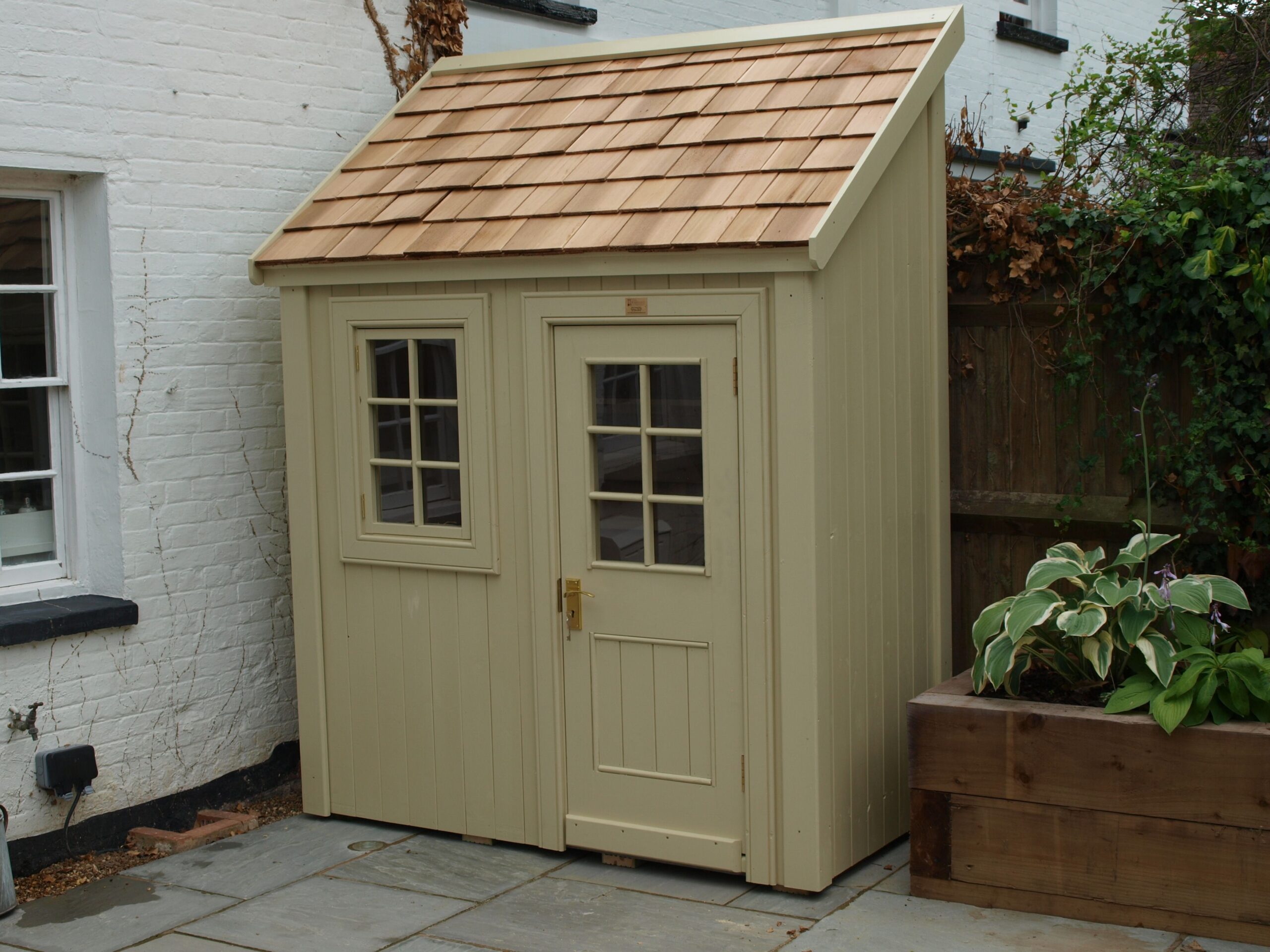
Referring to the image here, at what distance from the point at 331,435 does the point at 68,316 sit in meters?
1.16

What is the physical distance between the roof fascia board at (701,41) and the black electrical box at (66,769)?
11.2ft

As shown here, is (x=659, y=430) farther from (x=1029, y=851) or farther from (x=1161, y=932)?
(x=1161, y=932)

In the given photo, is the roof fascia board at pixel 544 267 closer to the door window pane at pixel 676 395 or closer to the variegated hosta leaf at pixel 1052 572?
the door window pane at pixel 676 395

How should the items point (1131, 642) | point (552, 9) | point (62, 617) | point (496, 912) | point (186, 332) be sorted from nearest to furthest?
1. point (1131, 642)
2. point (496, 912)
3. point (62, 617)
4. point (186, 332)
5. point (552, 9)

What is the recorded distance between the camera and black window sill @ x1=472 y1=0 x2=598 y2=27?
23.8 ft

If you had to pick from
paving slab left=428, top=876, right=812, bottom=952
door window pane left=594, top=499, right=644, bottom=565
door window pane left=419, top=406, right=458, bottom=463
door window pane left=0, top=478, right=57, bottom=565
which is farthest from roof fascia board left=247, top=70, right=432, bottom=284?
paving slab left=428, top=876, right=812, bottom=952

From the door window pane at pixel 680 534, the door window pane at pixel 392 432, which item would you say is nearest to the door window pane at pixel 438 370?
the door window pane at pixel 392 432

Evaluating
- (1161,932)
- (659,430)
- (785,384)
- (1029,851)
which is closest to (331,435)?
(659,430)

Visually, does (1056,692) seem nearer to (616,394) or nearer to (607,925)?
(607,925)

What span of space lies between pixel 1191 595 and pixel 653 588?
1841 mm

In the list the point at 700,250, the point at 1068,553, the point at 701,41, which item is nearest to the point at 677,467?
the point at 700,250

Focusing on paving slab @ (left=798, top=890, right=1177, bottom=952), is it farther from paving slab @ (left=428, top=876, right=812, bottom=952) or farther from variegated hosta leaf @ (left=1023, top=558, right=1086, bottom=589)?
variegated hosta leaf @ (left=1023, top=558, right=1086, bottom=589)

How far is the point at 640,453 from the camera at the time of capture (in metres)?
5.05

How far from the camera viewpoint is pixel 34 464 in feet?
18.3
